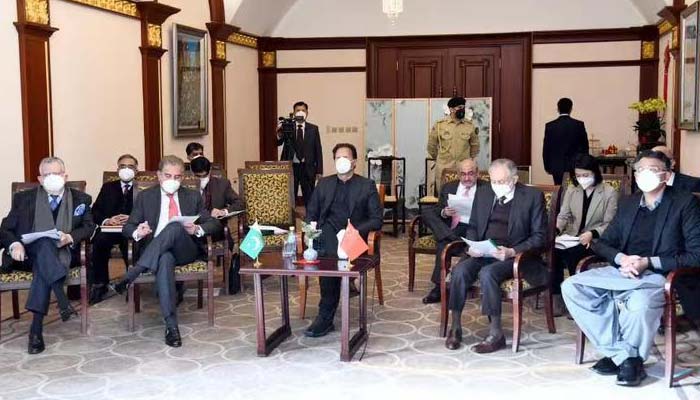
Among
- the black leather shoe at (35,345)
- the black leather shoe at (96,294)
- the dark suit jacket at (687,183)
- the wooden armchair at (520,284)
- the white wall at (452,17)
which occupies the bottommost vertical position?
the black leather shoe at (35,345)

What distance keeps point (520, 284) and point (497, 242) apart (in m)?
0.44

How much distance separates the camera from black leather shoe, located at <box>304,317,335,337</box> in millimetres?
5379

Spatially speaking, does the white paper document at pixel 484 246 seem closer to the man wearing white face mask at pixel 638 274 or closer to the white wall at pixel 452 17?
the man wearing white face mask at pixel 638 274

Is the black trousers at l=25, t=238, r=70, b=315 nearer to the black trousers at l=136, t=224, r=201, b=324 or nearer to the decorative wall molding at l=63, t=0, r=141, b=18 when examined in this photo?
the black trousers at l=136, t=224, r=201, b=324

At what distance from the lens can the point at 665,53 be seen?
10734 millimetres

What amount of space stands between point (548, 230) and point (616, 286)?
967 mm

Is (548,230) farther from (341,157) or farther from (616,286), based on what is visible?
(341,157)

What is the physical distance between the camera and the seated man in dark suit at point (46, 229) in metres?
5.14

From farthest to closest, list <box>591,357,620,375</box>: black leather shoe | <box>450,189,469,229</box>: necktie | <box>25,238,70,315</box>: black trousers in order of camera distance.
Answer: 1. <box>450,189,469,229</box>: necktie
2. <box>25,238,70,315</box>: black trousers
3. <box>591,357,620,375</box>: black leather shoe

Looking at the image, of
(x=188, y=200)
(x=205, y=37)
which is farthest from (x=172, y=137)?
(x=188, y=200)

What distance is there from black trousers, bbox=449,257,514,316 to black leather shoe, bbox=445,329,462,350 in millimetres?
149

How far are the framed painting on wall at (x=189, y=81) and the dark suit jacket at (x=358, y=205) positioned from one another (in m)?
4.27

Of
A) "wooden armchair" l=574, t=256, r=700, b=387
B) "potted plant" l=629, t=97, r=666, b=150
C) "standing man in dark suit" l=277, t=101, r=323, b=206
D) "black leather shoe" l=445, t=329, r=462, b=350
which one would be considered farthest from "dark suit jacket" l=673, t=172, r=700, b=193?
"standing man in dark suit" l=277, t=101, r=323, b=206

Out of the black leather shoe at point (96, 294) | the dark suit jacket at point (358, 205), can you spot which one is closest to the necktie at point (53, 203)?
the black leather shoe at point (96, 294)
